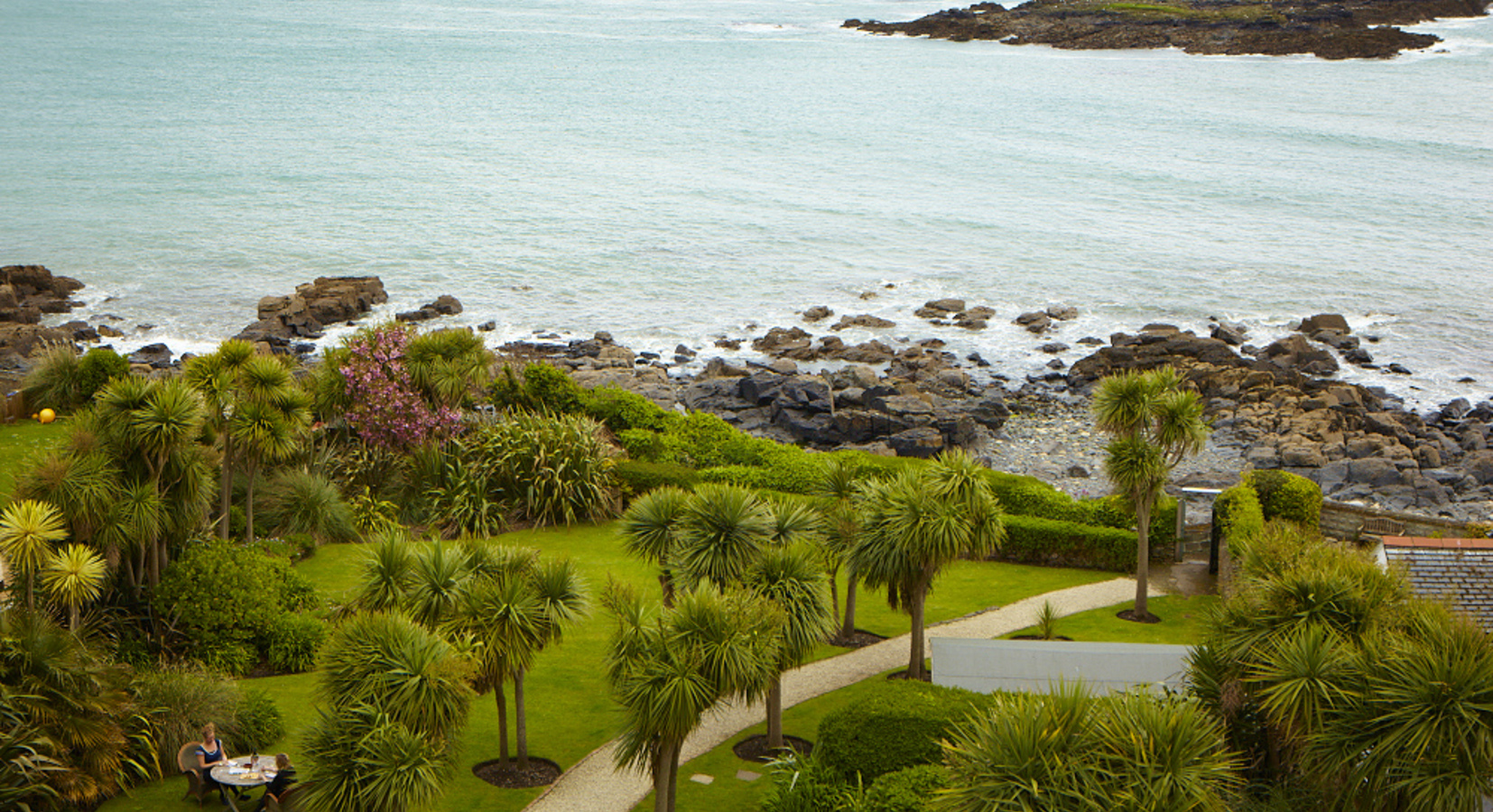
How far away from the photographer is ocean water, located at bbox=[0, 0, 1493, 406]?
56.2m

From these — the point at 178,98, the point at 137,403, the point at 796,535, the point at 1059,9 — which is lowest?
the point at 796,535

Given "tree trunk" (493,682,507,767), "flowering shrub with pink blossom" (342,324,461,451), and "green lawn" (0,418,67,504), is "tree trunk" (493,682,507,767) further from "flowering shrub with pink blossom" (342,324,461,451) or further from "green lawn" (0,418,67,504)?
"green lawn" (0,418,67,504)

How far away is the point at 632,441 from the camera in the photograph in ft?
102

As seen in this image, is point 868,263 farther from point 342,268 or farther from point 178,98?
point 178,98

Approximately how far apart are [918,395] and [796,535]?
2171 centimetres

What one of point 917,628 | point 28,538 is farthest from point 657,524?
point 28,538

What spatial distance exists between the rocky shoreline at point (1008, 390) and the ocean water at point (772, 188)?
194 centimetres

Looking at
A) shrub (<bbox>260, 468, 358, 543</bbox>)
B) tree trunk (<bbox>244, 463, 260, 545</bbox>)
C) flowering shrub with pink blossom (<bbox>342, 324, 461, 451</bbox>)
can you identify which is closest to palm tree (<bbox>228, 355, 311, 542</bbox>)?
tree trunk (<bbox>244, 463, 260, 545</bbox>)

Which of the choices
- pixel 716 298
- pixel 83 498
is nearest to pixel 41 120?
pixel 716 298

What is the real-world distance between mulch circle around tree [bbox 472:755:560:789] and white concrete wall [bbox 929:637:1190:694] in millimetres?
5855

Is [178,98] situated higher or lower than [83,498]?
higher

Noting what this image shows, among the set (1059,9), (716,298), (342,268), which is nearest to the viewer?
(716,298)

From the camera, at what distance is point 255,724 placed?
17.7 metres

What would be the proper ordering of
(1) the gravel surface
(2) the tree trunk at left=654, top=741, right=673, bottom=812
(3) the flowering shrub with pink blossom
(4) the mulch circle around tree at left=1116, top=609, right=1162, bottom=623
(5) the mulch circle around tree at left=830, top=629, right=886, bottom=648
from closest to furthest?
(2) the tree trunk at left=654, top=741, right=673, bottom=812 < (5) the mulch circle around tree at left=830, top=629, right=886, bottom=648 < (4) the mulch circle around tree at left=1116, top=609, right=1162, bottom=623 < (3) the flowering shrub with pink blossom < (1) the gravel surface
